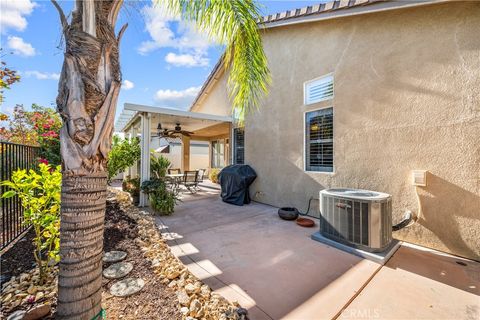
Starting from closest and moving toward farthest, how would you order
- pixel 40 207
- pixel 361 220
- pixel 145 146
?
1. pixel 40 207
2. pixel 361 220
3. pixel 145 146

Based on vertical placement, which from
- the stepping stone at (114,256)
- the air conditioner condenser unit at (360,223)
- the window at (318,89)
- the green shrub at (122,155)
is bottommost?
the stepping stone at (114,256)

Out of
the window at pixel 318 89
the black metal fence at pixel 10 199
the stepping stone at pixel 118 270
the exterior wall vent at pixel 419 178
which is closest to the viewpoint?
the stepping stone at pixel 118 270

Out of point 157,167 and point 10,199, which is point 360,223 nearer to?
point 10,199

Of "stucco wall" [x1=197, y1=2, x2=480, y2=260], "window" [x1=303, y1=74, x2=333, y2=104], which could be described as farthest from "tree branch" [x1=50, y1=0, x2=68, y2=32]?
"window" [x1=303, y1=74, x2=333, y2=104]

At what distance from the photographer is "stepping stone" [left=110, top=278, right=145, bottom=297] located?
95.2 inches

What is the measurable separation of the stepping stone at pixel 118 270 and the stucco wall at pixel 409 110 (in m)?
4.80

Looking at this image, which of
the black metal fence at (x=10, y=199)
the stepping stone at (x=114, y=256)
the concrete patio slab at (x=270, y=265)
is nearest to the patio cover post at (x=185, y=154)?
the concrete patio slab at (x=270, y=265)

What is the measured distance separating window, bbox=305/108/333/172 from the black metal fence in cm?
665

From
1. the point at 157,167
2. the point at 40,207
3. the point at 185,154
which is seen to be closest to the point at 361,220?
the point at 40,207

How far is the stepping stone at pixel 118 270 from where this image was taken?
9.05ft

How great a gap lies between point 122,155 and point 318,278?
25.4ft

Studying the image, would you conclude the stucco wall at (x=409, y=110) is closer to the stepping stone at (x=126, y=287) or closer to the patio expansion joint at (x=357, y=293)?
the patio expansion joint at (x=357, y=293)

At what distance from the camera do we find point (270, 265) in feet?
10.8

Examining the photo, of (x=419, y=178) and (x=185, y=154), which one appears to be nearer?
(x=419, y=178)
